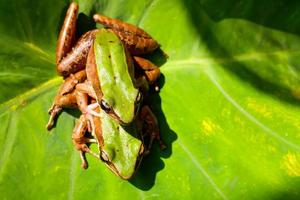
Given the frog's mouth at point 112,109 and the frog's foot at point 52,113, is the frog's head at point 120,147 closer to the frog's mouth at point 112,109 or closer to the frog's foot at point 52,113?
the frog's mouth at point 112,109

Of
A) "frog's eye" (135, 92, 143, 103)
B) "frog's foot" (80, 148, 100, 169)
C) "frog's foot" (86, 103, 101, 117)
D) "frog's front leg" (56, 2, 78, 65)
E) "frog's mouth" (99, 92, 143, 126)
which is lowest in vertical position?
"frog's foot" (80, 148, 100, 169)

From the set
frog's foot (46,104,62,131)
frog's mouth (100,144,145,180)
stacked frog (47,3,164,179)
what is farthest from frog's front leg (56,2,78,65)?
frog's mouth (100,144,145,180)

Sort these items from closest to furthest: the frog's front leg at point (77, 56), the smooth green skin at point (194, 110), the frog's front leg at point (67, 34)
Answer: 1. the smooth green skin at point (194, 110)
2. the frog's front leg at point (67, 34)
3. the frog's front leg at point (77, 56)

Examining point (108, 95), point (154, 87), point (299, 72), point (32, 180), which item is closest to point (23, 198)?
point (32, 180)

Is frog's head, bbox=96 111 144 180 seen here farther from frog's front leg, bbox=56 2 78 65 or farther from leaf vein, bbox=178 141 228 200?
frog's front leg, bbox=56 2 78 65

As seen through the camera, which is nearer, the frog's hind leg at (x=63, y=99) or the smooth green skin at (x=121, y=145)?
the smooth green skin at (x=121, y=145)

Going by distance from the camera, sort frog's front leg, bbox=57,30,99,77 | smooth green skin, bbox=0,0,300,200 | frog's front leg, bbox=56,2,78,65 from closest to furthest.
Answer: smooth green skin, bbox=0,0,300,200 → frog's front leg, bbox=56,2,78,65 → frog's front leg, bbox=57,30,99,77

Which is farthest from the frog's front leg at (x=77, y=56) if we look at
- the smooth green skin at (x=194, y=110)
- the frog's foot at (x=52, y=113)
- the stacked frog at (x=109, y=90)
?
the frog's foot at (x=52, y=113)

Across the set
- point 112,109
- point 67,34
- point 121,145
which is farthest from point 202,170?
point 67,34
